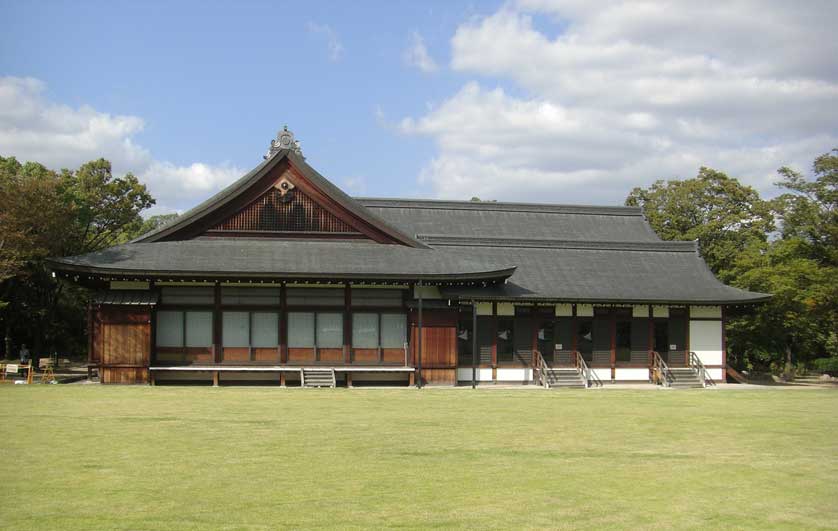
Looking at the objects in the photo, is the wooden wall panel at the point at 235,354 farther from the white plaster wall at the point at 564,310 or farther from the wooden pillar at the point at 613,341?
the wooden pillar at the point at 613,341

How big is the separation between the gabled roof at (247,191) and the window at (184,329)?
3189mm

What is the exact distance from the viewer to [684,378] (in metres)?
32.5

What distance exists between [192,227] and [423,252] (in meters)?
8.55

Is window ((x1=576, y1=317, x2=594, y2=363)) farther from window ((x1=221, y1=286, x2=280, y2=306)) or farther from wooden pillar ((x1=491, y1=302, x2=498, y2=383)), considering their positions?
window ((x1=221, y1=286, x2=280, y2=306))

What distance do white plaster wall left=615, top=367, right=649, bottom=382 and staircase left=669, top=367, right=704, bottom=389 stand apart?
38.6 inches

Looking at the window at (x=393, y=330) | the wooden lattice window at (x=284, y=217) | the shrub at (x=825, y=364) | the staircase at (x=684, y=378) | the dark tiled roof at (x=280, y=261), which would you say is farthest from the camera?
the shrub at (x=825, y=364)

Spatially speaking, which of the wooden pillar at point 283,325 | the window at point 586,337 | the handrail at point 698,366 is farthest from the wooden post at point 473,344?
the handrail at point 698,366

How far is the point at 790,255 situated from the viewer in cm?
4047

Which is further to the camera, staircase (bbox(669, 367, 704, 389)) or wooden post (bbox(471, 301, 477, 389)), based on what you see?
staircase (bbox(669, 367, 704, 389))

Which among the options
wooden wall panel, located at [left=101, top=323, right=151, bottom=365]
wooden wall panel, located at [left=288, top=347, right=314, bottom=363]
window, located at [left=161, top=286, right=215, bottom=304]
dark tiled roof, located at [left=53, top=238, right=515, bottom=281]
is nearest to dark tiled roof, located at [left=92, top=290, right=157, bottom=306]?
window, located at [left=161, top=286, right=215, bottom=304]

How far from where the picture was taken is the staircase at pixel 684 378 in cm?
3194

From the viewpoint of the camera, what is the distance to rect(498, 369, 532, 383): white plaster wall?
1244 inches

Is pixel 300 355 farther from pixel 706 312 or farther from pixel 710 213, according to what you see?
pixel 710 213

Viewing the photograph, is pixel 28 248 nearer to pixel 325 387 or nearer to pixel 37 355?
pixel 37 355
